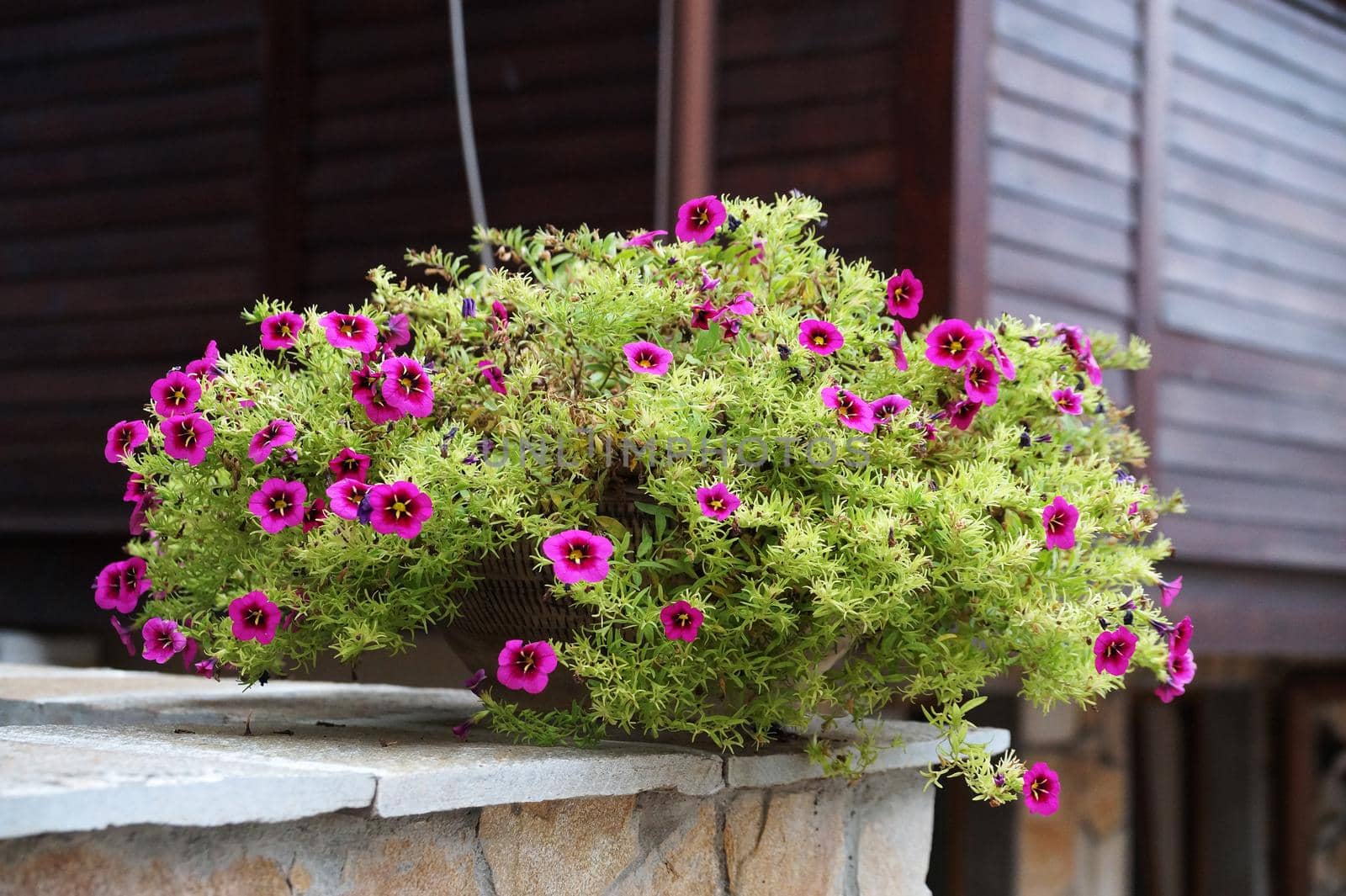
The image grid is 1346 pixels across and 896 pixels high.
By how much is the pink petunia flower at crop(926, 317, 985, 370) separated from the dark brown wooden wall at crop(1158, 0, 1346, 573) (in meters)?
2.59

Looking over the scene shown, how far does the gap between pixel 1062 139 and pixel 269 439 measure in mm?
2791

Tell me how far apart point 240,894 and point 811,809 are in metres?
0.74

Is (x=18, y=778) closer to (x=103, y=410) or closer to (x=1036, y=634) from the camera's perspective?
(x=1036, y=634)

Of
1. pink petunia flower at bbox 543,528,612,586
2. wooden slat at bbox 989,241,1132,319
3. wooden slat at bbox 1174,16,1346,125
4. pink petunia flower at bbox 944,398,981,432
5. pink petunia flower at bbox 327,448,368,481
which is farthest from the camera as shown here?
wooden slat at bbox 1174,16,1346,125

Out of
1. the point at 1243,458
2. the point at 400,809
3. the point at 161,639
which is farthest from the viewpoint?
the point at 1243,458

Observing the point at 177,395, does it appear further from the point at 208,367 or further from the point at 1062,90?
the point at 1062,90

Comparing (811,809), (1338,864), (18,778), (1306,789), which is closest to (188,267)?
A: (811,809)

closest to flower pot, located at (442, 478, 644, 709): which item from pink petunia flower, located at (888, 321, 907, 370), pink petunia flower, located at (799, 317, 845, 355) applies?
pink petunia flower, located at (799, 317, 845, 355)

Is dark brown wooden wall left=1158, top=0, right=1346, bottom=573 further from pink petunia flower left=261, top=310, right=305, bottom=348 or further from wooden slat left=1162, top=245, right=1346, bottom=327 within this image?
pink petunia flower left=261, top=310, right=305, bottom=348

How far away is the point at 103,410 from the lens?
14.7 feet

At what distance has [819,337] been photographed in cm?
158

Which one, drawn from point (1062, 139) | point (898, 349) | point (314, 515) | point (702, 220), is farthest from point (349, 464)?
point (1062, 139)

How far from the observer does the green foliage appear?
1506 mm

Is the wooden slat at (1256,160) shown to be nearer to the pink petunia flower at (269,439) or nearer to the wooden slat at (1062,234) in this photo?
the wooden slat at (1062,234)
